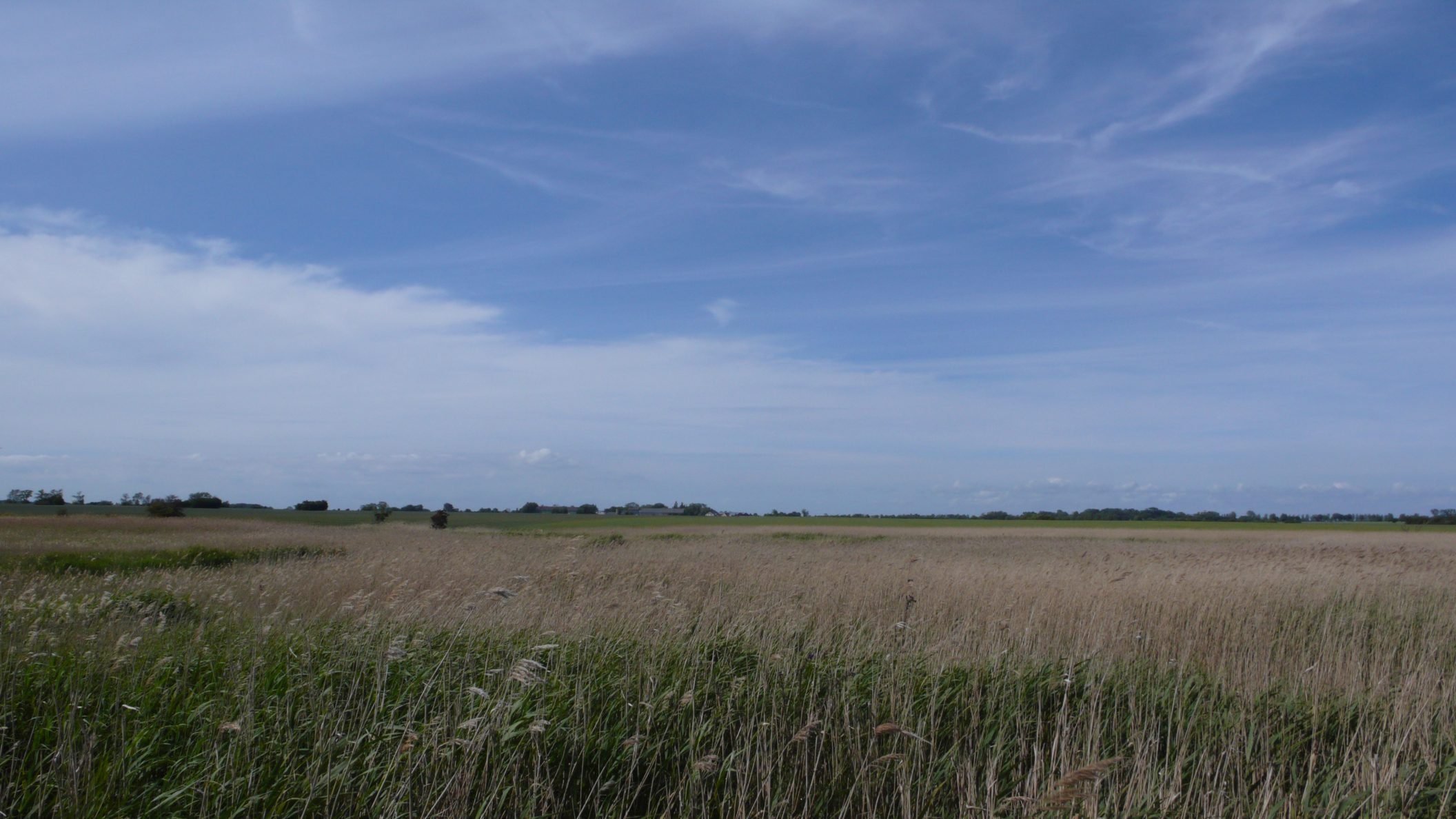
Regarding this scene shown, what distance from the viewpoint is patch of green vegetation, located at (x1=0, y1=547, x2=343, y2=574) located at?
19.6 meters

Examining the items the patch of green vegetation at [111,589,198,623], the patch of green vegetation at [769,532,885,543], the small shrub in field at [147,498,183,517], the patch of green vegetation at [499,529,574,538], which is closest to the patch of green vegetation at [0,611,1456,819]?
the patch of green vegetation at [111,589,198,623]

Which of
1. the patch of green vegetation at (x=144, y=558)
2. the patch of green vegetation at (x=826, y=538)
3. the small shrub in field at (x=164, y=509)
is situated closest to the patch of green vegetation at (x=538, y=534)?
the patch of green vegetation at (x=826, y=538)

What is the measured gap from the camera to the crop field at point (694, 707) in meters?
4.62

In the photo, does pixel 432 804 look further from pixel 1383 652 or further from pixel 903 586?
pixel 1383 652

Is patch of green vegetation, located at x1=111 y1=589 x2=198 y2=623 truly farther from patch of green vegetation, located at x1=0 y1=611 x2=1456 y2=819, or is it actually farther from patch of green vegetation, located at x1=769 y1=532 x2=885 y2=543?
patch of green vegetation, located at x1=769 y1=532 x2=885 y2=543

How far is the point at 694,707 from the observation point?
18.8ft

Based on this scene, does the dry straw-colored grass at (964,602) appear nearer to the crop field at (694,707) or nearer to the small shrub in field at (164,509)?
the crop field at (694,707)

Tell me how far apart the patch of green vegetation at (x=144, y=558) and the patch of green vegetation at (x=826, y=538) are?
24200 mm

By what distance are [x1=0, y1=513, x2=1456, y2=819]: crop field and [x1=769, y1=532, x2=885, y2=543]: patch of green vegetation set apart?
100 ft

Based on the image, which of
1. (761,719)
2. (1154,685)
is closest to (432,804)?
(761,719)

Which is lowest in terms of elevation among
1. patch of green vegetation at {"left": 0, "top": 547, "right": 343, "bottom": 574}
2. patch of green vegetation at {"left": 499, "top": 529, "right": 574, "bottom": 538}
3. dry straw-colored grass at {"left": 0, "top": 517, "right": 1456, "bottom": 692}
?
patch of green vegetation at {"left": 499, "top": 529, "right": 574, "bottom": 538}

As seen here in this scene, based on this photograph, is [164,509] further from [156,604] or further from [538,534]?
[156,604]

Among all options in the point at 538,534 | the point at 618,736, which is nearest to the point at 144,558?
the point at 618,736

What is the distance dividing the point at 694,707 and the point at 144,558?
949 inches
